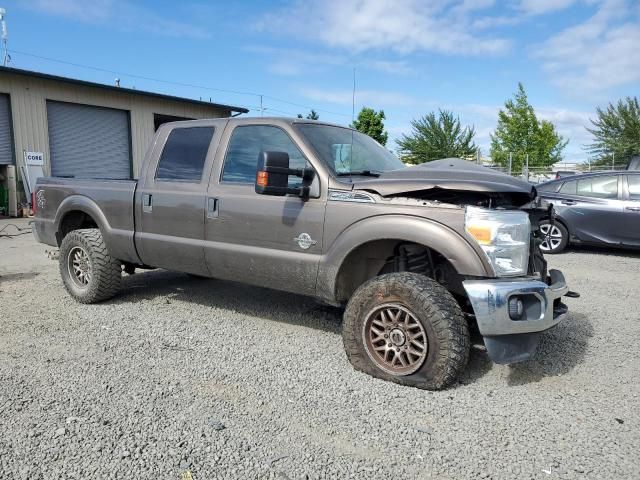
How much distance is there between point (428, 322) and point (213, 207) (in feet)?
6.93

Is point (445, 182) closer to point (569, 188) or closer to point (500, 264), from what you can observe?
point (500, 264)

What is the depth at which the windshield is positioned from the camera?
4.04 m

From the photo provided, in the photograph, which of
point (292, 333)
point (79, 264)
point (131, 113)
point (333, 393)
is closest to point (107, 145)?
point (131, 113)

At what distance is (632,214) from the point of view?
8.23m

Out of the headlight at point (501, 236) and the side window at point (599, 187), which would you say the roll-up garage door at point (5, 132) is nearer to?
the side window at point (599, 187)

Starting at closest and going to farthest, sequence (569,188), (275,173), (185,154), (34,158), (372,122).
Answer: (275,173), (185,154), (569,188), (34,158), (372,122)

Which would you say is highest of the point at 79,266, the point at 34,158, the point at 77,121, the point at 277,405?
the point at 77,121

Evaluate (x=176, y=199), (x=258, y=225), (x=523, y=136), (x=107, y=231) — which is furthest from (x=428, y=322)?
(x=523, y=136)

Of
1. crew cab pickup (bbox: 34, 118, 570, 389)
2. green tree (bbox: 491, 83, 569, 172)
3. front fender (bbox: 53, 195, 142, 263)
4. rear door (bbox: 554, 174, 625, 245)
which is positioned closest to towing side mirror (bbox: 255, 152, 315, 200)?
crew cab pickup (bbox: 34, 118, 570, 389)

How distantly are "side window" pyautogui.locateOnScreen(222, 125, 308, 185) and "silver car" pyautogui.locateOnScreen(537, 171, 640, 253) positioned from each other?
5679mm

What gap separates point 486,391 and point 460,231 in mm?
1092

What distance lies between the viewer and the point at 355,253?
12.3 feet

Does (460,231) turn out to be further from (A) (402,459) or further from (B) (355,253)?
(A) (402,459)

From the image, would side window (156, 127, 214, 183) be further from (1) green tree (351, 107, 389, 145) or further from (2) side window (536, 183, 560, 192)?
(1) green tree (351, 107, 389, 145)
